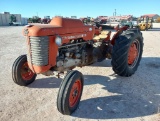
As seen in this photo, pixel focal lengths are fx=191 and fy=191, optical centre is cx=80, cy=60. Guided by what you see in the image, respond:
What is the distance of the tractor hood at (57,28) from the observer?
3375 millimetres

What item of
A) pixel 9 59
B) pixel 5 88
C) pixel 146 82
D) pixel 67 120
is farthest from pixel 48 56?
pixel 9 59

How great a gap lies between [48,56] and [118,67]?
1921mm

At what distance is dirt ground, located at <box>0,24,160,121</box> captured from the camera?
3397mm

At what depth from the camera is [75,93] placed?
3.60 meters

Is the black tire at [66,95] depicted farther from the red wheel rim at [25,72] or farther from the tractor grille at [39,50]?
the red wheel rim at [25,72]

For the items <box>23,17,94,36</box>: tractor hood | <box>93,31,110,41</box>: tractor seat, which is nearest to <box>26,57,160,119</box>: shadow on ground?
<box>93,31,110,41</box>: tractor seat

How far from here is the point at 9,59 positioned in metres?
7.30

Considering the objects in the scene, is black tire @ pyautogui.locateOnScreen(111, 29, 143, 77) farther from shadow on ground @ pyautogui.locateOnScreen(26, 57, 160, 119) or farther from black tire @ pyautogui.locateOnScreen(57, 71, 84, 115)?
black tire @ pyautogui.locateOnScreen(57, 71, 84, 115)

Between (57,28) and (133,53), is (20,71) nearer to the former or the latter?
(57,28)

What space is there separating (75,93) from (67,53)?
937 mm

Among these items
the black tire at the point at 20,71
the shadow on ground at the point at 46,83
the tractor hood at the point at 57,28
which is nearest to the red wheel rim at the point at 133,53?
the tractor hood at the point at 57,28

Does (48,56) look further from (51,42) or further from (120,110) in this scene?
(120,110)

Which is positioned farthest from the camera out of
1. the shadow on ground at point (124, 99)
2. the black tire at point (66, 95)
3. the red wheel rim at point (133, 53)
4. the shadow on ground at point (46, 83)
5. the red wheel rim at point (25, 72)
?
the red wheel rim at point (133, 53)

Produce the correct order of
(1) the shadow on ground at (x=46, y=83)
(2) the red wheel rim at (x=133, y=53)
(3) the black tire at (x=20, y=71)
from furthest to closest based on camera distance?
(2) the red wheel rim at (x=133, y=53), (1) the shadow on ground at (x=46, y=83), (3) the black tire at (x=20, y=71)
